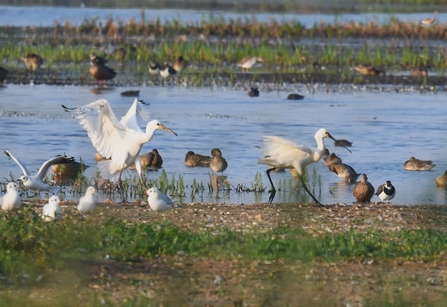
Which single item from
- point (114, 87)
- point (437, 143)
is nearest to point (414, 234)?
point (437, 143)

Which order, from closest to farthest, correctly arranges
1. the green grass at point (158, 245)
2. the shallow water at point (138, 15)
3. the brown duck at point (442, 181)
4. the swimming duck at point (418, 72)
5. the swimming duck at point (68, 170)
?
the green grass at point (158, 245) → the brown duck at point (442, 181) → the swimming duck at point (68, 170) → the swimming duck at point (418, 72) → the shallow water at point (138, 15)

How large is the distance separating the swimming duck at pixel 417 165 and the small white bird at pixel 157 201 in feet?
15.6

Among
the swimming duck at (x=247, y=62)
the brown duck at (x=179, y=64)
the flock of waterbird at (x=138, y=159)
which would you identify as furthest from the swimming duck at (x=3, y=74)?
the flock of waterbird at (x=138, y=159)

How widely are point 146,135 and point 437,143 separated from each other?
620cm

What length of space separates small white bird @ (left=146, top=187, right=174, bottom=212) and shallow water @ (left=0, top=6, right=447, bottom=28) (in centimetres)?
3283

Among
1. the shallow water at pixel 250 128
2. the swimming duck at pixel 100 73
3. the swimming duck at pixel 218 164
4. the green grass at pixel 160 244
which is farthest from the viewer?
the swimming duck at pixel 100 73

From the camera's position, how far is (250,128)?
1669 cm

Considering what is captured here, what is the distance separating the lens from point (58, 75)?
2530 cm

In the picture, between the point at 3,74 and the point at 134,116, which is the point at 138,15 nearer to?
the point at 3,74

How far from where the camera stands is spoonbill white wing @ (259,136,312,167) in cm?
1049

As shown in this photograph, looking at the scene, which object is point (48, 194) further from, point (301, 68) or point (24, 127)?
point (301, 68)

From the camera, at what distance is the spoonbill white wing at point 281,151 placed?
10492 mm

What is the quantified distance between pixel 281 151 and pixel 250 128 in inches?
237

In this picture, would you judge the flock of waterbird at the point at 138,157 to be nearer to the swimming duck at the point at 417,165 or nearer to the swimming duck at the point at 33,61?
the swimming duck at the point at 417,165
